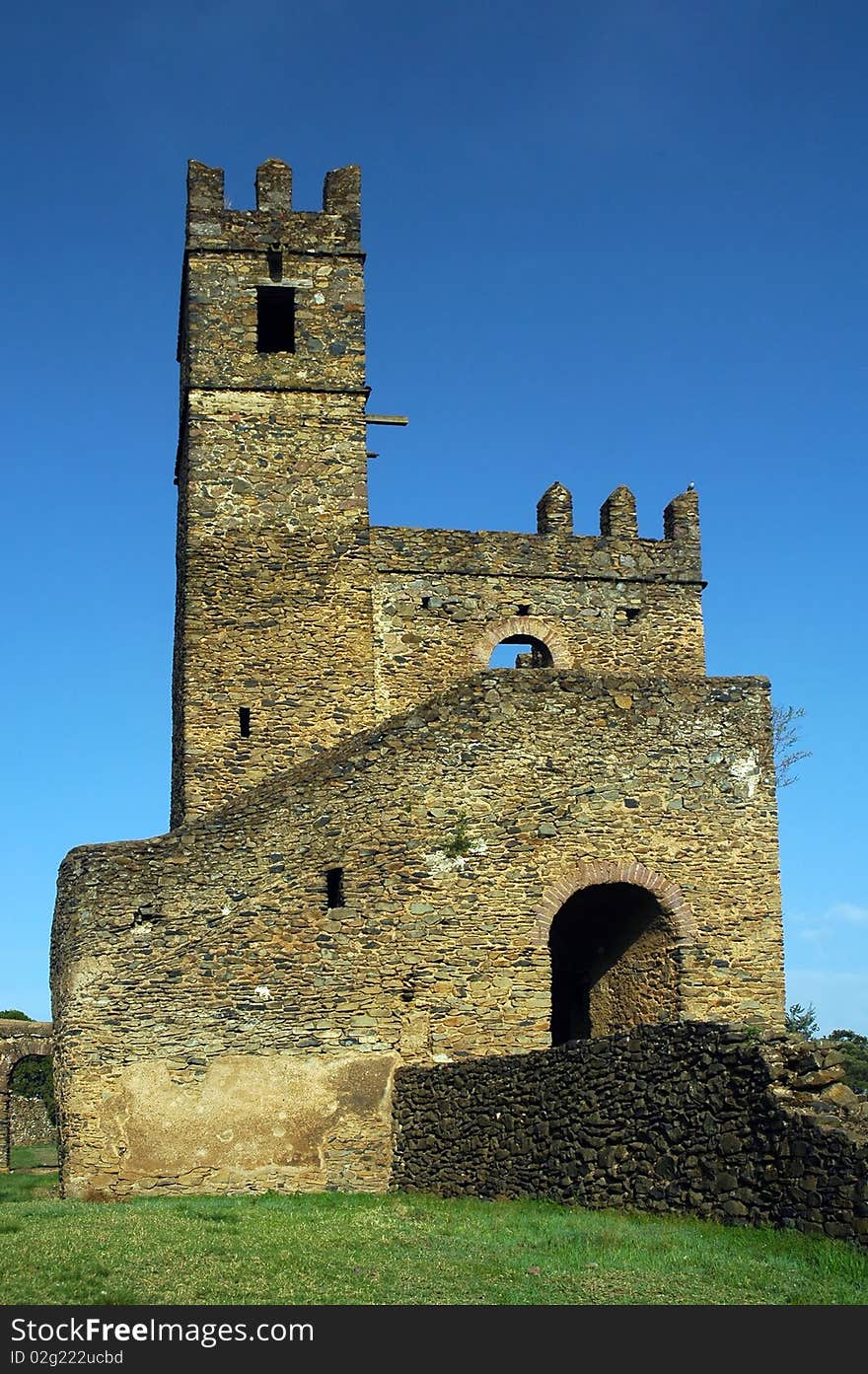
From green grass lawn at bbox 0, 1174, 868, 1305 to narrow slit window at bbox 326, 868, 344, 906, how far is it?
4.82m

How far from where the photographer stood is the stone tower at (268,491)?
2352cm

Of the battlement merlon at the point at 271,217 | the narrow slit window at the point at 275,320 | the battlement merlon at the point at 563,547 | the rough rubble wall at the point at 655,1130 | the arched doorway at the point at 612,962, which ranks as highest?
the battlement merlon at the point at 271,217

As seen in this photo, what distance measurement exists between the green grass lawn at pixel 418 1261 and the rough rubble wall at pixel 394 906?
3611 mm

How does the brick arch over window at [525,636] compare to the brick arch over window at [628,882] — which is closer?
the brick arch over window at [628,882]

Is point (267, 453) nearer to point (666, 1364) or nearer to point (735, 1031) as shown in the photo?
point (735, 1031)

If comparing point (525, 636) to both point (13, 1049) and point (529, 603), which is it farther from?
point (13, 1049)

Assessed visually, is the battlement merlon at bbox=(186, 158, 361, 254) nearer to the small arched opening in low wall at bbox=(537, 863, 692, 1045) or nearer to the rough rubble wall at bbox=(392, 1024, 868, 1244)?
the small arched opening in low wall at bbox=(537, 863, 692, 1045)

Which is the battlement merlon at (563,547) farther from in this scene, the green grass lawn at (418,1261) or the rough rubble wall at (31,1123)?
the rough rubble wall at (31,1123)

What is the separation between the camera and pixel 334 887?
18.7m

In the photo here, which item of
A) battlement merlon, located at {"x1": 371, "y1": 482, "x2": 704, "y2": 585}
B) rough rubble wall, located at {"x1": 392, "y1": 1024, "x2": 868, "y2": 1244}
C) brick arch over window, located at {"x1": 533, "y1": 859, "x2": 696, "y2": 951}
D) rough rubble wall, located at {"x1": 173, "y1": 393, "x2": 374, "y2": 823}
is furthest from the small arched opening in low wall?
battlement merlon, located at {"x1": 371, "y1": 482, "x2": 704, "y2": 585}

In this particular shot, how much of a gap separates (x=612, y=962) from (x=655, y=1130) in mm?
7189

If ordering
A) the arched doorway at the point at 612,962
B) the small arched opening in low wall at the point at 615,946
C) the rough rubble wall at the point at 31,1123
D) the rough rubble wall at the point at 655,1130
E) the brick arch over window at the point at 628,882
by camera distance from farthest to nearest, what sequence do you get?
the rough rubble wall at the point at 31,1123
the arched doorway at the point at 612,962
the small arched opening in low wall at the point at 615,946
the brick arch over window at the point at 628,882
the rough rubble wall at the point at 655,1130

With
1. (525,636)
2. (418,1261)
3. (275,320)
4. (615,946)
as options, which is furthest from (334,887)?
(275,320)

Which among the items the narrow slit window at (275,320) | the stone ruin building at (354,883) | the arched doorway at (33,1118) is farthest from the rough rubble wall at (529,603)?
the arched doorway at (33,1118)
